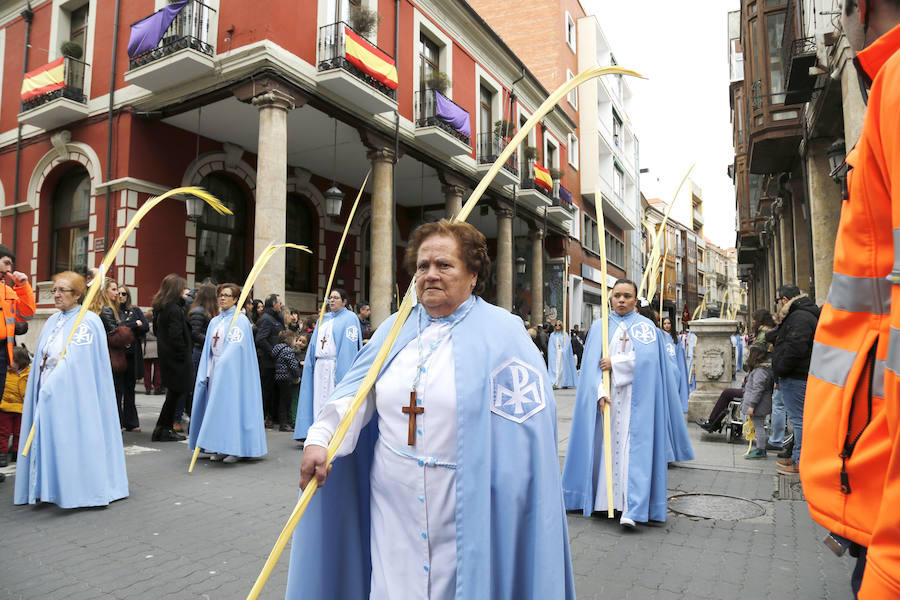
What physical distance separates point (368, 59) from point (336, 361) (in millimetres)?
8426

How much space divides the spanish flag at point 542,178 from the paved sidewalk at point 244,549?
17.5 meters

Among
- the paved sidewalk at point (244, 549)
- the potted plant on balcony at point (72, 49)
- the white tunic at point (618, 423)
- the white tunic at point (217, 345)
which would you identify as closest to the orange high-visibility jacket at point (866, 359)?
the paved sidewalk at point (244, 549)

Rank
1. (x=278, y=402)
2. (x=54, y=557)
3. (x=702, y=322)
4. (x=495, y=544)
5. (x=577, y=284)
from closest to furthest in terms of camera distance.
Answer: (x=495, y=544) → (x=54, y=557) → (x=278, y=402) → (x=702, y=322) → (x=577, y=284)

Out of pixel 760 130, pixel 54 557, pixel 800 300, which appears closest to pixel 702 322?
pixel 800 300

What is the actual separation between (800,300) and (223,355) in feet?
20.9

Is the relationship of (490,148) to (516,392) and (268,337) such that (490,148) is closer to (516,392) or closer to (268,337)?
(268,337)

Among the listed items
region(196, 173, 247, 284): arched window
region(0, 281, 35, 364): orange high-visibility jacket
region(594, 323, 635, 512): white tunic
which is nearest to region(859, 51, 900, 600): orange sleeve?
region(594, 323, 635, 512): white tunic

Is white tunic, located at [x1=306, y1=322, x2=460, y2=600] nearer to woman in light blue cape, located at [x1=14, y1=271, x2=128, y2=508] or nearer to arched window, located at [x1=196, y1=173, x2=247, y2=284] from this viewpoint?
woman in light blue cape, located at [x1=14, y1=271, x2=128, y2=508]

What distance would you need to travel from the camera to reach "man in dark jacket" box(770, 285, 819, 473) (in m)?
6.24

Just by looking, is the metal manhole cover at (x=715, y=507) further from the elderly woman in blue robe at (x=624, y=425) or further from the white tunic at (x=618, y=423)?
the white tunic at (x=618, y=423)

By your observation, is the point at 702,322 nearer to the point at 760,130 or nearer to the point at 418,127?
the point at 760,130

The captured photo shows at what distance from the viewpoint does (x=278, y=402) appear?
32.8 ft

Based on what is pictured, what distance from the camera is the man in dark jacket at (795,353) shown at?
6.24 metres

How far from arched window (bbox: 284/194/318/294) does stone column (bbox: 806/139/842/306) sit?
12825 millimetres
